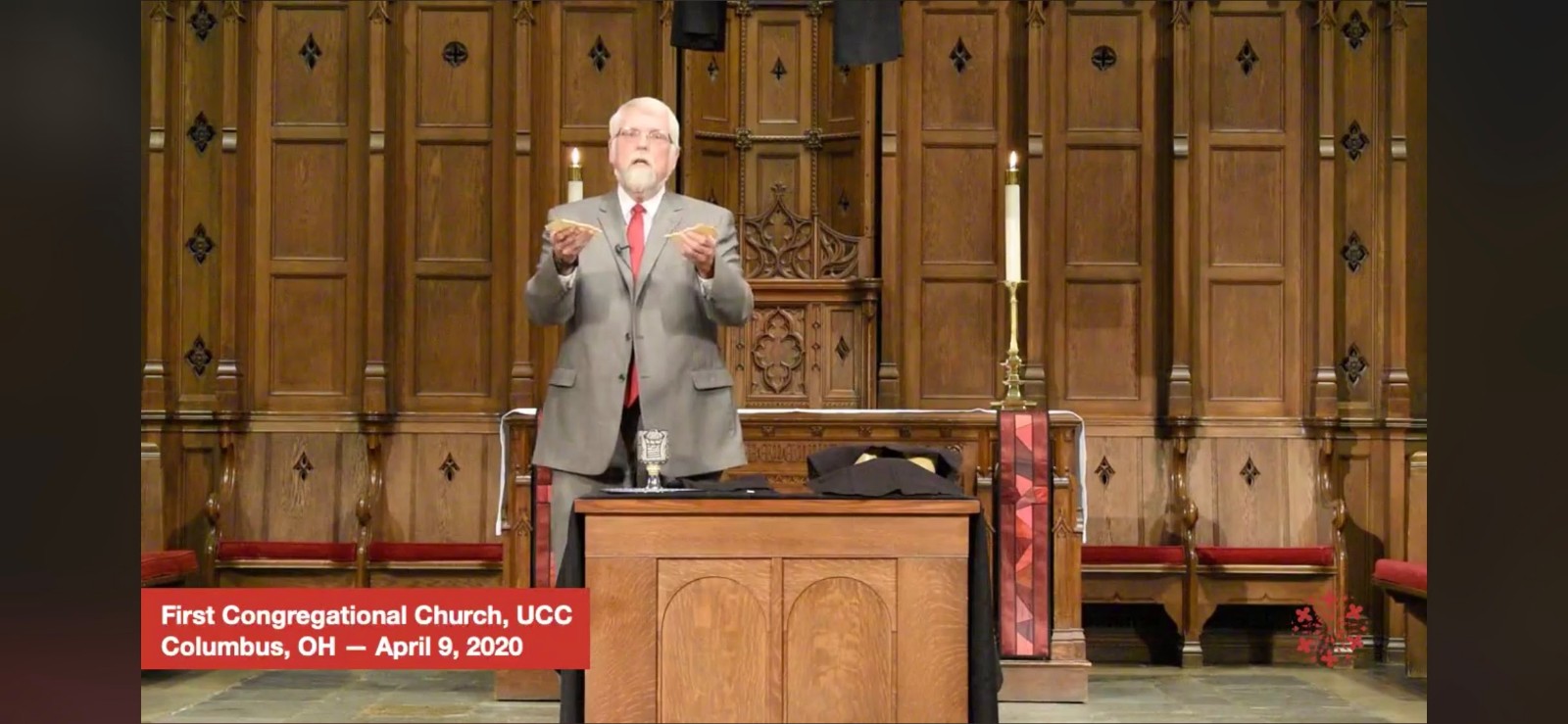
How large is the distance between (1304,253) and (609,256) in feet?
15.7

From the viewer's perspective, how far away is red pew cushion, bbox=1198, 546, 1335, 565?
24.9 ft

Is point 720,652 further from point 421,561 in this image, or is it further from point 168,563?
point 168,563

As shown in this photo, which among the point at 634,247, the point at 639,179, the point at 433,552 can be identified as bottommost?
the point at 433,552

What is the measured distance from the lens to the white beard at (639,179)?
4.19 metres

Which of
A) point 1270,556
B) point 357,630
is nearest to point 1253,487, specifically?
point 1270,556

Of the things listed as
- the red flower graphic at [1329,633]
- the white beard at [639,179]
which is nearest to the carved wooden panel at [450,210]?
the red flower graphic at [1329,633]

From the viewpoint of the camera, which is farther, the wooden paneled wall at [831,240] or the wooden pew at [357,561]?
the wooden paneled wall at [831,240]

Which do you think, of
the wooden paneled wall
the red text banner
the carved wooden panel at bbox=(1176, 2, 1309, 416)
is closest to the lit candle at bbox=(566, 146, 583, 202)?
the wooden paneled wall

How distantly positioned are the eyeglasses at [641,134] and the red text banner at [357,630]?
1152 mm

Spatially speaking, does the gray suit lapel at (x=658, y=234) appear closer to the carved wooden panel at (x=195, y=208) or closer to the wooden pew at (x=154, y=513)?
the wooden pew at (x=154, y=513)

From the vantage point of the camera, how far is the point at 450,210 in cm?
816

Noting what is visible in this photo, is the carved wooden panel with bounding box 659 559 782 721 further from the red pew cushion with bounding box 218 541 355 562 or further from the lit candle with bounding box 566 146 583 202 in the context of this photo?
the red pew cushion with bounding box 218 541 355 562

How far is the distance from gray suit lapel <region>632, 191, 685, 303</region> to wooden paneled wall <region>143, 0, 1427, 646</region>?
3.79 meters

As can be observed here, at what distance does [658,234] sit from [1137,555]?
3986 millimetres
